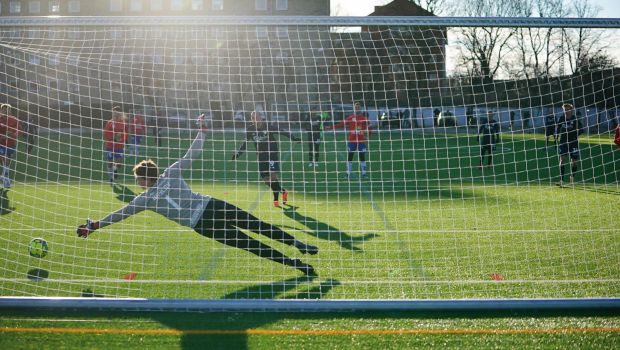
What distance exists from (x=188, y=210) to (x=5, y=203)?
26.1 ft

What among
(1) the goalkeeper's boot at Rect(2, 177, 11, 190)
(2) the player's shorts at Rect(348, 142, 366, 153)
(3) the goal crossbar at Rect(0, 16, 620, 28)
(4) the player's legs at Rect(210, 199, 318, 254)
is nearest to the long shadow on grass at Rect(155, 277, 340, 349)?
(4) the player's legs at Rect(210, 199, 318, 254)

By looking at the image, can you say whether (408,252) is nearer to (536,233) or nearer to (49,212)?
(536,233)

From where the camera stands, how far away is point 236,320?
5.16 meters

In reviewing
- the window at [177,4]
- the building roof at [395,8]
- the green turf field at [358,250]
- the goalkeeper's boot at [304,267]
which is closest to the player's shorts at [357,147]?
the green turf field at [358,250]

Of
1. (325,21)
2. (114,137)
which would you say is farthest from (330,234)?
(114,137)

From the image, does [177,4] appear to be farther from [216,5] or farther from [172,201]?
[172,201]

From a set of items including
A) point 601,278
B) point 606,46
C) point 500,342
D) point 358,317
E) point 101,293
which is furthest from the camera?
point 606,46

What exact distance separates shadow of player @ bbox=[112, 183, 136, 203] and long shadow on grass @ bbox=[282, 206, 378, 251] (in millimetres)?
4435

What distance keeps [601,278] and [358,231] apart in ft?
12.5

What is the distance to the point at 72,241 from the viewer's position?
852cm

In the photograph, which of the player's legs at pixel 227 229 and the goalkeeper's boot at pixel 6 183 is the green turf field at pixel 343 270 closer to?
the player's legs at pixel 227 229

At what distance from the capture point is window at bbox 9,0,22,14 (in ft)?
212

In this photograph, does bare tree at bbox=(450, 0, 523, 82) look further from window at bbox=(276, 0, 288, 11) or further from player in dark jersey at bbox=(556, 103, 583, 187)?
window at bbox=(276, 0, 288, 11)

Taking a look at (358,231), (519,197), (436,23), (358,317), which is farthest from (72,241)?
(519,197)
